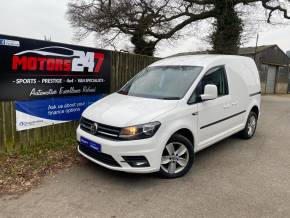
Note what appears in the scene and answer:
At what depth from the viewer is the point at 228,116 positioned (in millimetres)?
5078

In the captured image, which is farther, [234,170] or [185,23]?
[185,23]

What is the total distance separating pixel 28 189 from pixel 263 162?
409 centimetres

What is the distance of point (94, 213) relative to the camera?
3.04 m

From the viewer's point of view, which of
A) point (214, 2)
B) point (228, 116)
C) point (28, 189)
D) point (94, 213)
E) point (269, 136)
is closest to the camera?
point (94, 213)

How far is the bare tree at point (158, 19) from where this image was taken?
632 inches

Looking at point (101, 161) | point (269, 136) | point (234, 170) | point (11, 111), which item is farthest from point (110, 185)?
point (269, 136)

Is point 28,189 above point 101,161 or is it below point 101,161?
below

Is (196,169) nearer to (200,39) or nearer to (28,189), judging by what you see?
(28,189)

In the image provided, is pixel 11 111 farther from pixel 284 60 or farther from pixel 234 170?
pixel 284 60

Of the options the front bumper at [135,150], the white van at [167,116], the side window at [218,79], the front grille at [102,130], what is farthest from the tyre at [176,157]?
the side window at [218,79]

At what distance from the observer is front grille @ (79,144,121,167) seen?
3635mm

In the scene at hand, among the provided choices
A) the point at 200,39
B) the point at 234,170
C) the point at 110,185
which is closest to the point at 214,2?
the point at 200,39

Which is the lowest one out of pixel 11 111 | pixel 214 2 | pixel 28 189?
pixel 28 189

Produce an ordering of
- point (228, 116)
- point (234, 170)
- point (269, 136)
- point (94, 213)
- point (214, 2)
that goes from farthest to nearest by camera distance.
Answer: point (214, 2) → point (269, 136) → point (228, 116) → point (234, 170) → point (94, 213)
